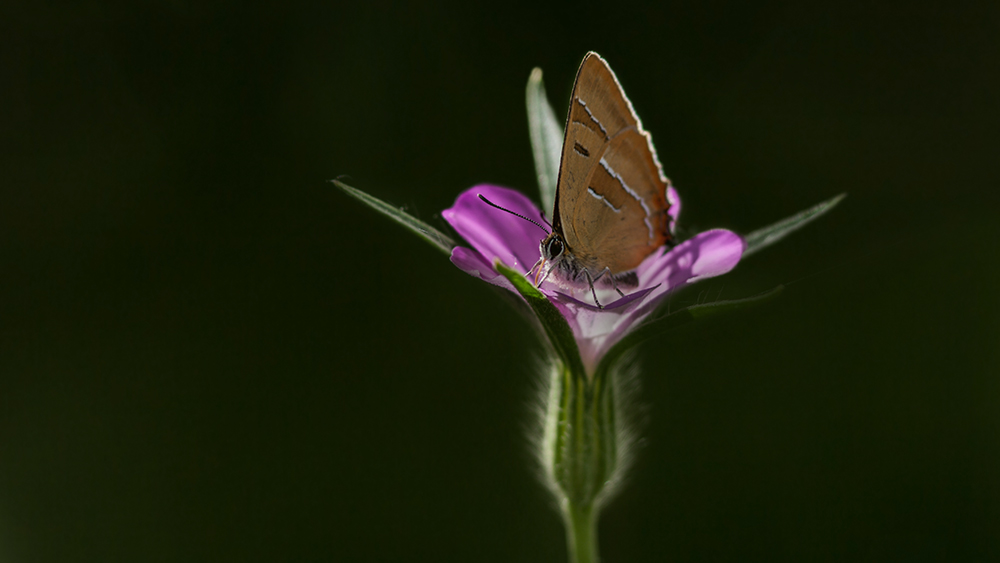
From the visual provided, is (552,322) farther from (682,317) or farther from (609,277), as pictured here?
(609,277)

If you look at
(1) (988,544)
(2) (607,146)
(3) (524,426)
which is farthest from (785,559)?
(2) (607,146)

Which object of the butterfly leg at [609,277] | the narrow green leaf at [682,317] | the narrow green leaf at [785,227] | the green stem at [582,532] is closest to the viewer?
the narrow green leaf at [682,317]

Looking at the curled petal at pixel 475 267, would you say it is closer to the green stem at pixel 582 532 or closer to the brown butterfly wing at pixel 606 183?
the brown butterfly wing at pixel 606 183

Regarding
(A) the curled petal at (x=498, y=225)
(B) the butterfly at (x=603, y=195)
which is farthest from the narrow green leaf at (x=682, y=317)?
(A) the curled petal at (x=498, y=225)

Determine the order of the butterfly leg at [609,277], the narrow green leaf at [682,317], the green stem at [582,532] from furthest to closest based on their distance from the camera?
the butterfly leg at [609,277] → the green stem at [582,532] → the narrow green leaf at [682,317]

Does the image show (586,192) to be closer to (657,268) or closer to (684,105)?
(657,268)
